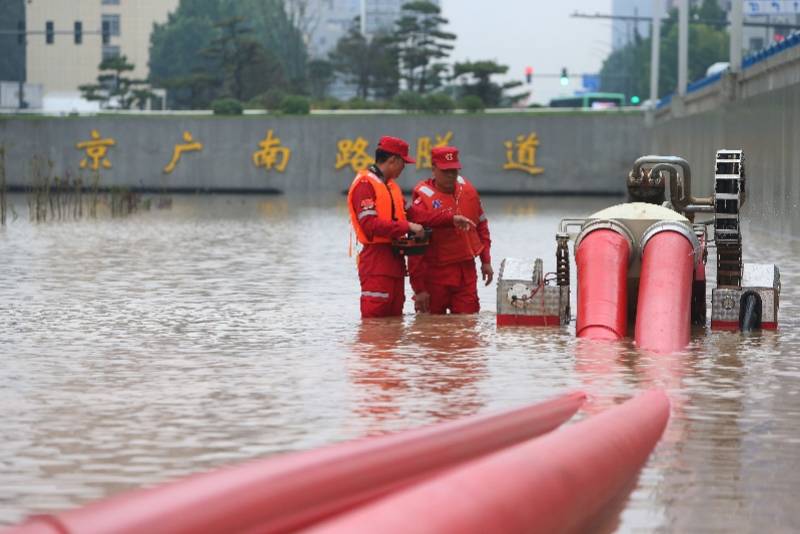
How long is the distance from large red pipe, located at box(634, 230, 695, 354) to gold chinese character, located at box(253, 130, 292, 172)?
5054 cm

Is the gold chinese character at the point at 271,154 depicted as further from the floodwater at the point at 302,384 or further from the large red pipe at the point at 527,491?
the large red pipe at the point at 527,491

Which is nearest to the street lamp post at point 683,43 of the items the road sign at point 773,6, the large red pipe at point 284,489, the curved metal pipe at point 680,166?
the road sign at point 773,6

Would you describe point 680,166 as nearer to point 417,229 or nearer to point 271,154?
point 417,229

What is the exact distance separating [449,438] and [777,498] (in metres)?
1.42

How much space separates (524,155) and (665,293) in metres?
49.0

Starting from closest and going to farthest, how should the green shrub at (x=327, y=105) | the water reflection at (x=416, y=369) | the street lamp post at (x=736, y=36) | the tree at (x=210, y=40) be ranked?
1. the water reflection at (x=416, y=369)
2. the street lamp post at (x=736, y=36)
3. the green shrub at (x=327, y=105)
4. the tree at (x=210, y=40)

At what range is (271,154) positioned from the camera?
63969mm

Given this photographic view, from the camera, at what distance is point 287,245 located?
92.5ft

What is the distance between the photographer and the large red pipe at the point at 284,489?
17.0 ft

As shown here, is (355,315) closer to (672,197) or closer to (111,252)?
(672,197)

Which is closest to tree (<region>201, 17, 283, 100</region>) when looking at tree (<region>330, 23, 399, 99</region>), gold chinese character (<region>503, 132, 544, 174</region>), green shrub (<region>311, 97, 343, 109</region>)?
tree (<region>330, 23, 399, 99</region>)

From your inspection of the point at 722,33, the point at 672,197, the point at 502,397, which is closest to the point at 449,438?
the point at 502,397

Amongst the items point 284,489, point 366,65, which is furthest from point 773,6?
point 366,65

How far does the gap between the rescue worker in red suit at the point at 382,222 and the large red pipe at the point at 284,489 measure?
6.68 meters
